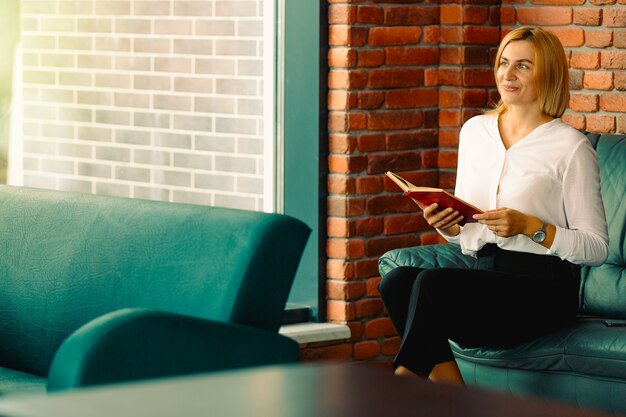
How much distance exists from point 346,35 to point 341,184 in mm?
577

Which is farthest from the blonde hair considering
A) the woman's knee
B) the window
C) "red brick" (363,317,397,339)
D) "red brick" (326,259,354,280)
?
"red brick" (363,317,397,339)

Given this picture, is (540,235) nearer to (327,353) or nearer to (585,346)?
(585,346)

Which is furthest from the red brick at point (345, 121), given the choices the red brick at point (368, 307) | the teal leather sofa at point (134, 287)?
the teal leather sofa at point (134, 287)

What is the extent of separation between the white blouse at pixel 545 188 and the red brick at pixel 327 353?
0.93 metres

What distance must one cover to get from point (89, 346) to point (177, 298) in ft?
1.63

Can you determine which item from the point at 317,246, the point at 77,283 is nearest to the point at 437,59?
the point at 317,246

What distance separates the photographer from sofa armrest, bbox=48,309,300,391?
7.46ft

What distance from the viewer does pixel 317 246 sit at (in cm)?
457

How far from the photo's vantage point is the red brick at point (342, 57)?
177 inches

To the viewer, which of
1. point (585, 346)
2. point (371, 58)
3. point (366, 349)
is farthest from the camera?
point (366, 349)

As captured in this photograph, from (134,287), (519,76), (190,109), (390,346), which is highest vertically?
(519,76)

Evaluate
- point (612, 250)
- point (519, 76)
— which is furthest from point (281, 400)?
point (612, 250)

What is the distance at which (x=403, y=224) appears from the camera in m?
4.75

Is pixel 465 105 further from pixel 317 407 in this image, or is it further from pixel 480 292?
pixel 317 407
